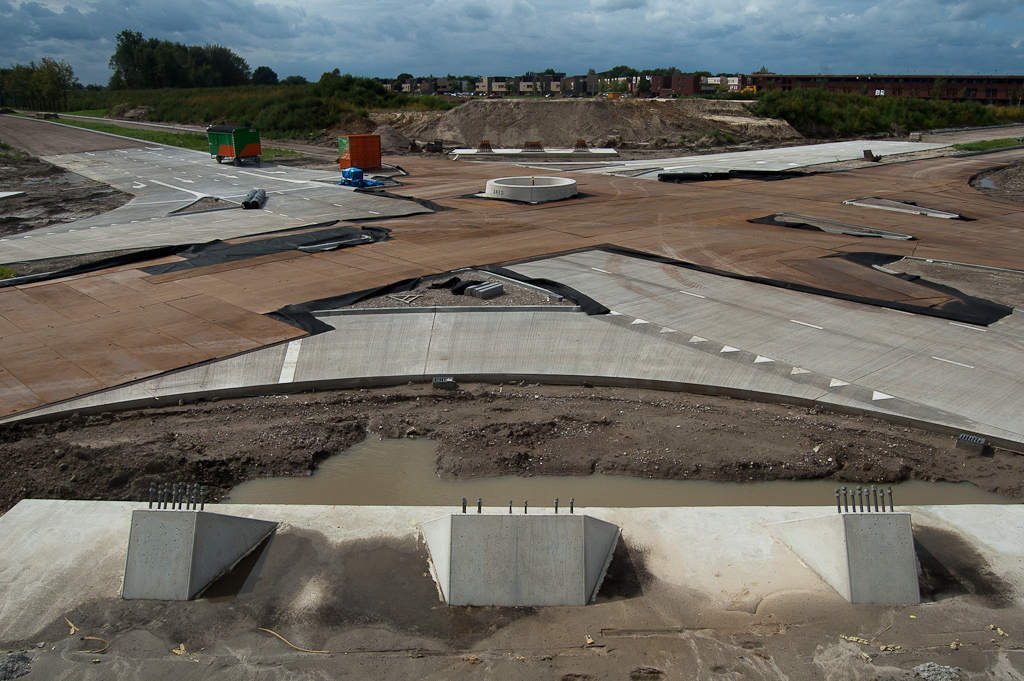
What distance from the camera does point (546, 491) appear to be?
935 cm

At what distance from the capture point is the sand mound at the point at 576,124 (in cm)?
5878

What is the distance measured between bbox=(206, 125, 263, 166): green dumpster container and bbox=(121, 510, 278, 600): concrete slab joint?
127 feet

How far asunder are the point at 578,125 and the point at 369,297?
159ft

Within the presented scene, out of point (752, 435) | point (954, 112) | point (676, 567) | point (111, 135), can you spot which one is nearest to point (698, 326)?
point (752, 435)

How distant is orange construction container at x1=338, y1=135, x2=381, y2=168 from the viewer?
38.4 metres

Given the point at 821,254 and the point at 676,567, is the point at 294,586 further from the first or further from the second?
the point at 821,254

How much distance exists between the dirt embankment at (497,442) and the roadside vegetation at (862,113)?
6276 centimetres

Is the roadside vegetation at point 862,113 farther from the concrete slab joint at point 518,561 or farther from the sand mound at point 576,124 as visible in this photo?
the concrete slab joint at point 518,561

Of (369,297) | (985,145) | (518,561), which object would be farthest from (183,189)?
(985,145)

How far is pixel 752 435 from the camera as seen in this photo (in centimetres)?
1039

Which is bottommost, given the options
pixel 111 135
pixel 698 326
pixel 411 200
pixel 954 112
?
pixel 698 326

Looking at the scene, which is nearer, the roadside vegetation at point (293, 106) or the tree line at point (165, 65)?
the roadside vegetation at point (293, 106)

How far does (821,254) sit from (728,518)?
1420cm

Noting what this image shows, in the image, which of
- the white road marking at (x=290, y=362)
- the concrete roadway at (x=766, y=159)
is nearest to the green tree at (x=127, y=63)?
the concrete roadway at (x=766, y=159)
